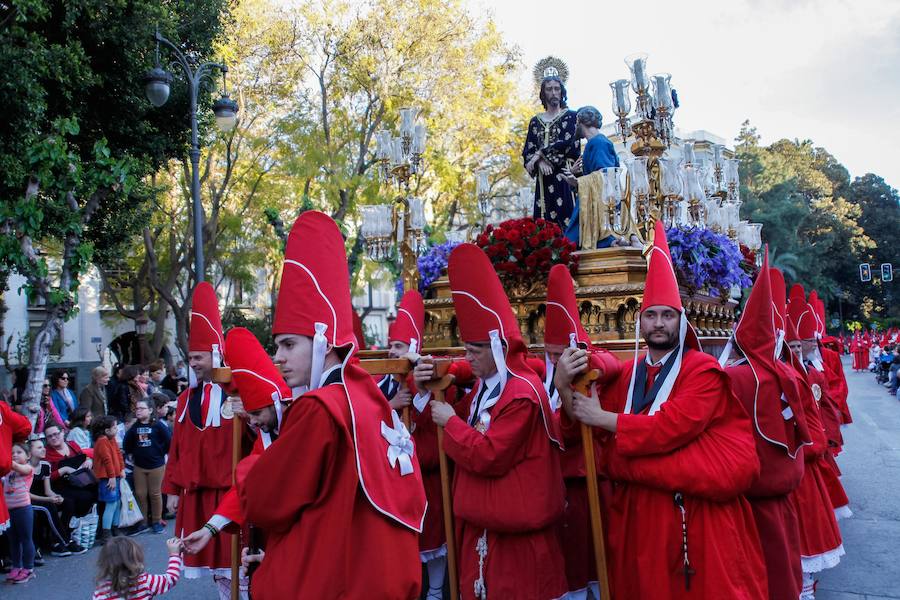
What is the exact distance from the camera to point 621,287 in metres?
6.62

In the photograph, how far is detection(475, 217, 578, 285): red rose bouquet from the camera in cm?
701

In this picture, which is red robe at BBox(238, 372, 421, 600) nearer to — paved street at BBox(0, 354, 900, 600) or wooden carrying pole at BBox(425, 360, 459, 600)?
wooden carrying pole at BBox(425, 360, 459, 600)

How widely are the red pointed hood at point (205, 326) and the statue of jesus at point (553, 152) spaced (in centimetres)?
394

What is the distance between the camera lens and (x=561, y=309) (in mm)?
5152

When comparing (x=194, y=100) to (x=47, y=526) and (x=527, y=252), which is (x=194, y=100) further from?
(x=527, y=252)

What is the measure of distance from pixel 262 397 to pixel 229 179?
19674 millimetres

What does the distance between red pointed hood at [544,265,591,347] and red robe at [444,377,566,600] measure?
771 mm

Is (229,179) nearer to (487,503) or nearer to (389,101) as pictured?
(389,101)

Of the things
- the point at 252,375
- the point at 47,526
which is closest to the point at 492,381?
the point at 252,375

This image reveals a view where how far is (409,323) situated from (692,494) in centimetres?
321

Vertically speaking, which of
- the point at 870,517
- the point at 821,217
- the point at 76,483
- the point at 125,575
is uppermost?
the point at 821,217

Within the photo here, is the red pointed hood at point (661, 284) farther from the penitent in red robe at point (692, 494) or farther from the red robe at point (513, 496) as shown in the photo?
the red robe at point (513, 496)

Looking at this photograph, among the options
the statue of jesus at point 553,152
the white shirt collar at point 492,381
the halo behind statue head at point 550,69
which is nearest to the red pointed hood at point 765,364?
the white shirt collar at point 492,381

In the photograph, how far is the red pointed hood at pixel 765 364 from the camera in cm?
473
